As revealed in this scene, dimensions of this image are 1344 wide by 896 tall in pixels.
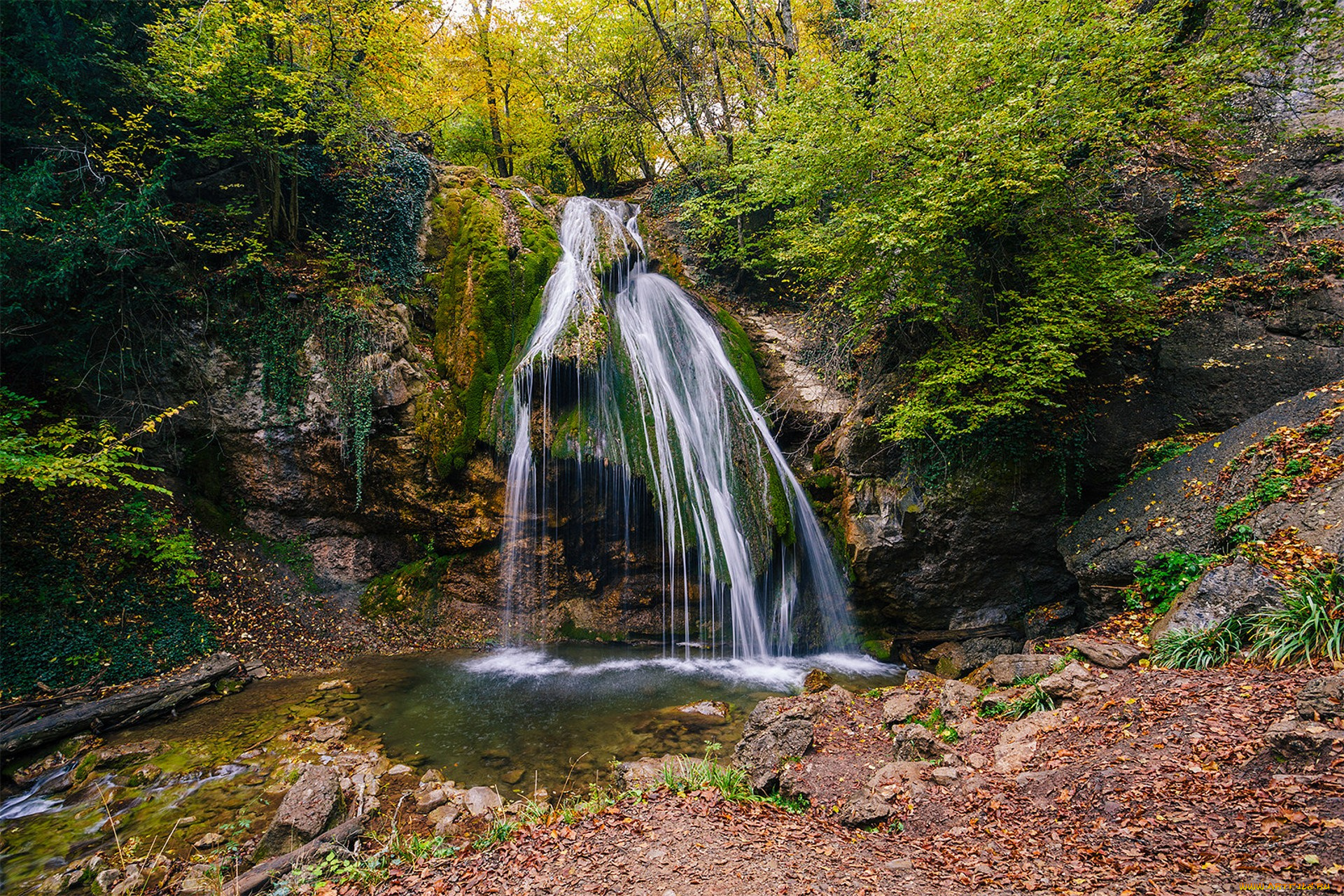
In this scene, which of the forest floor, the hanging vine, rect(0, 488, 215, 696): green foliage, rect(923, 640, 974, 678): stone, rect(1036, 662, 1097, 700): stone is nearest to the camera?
the forest floor

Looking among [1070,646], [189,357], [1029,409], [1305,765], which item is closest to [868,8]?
[1029,409]

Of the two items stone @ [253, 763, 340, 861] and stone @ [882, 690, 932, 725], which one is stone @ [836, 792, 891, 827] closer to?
stone @ [882, 690, 932, 725]

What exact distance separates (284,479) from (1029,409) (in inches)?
466

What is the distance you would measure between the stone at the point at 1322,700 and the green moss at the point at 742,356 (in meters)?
7.96

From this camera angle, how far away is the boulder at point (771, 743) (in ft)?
14.1

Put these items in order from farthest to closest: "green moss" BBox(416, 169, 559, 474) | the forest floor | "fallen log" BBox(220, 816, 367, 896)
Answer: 1. "green moss" BBox(416, 169, 559, 474)
2. "fallen log" BBox(220, 816, 367, 896)
3. the forest floor

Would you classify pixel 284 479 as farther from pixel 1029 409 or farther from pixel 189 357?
pixel 1029 409

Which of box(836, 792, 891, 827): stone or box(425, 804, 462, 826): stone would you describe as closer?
box(836, 792, 891, 827): stone

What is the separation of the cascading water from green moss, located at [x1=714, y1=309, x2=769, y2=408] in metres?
1.12

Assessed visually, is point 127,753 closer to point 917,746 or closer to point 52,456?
point 52,456

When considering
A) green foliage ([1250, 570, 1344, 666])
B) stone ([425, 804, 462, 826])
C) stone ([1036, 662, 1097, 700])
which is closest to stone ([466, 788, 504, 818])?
stone ([425, 804, 462, 826])

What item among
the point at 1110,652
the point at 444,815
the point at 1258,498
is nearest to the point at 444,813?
the point at 444,815

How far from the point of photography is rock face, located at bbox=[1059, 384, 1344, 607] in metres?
4.66

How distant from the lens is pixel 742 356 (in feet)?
36.3
